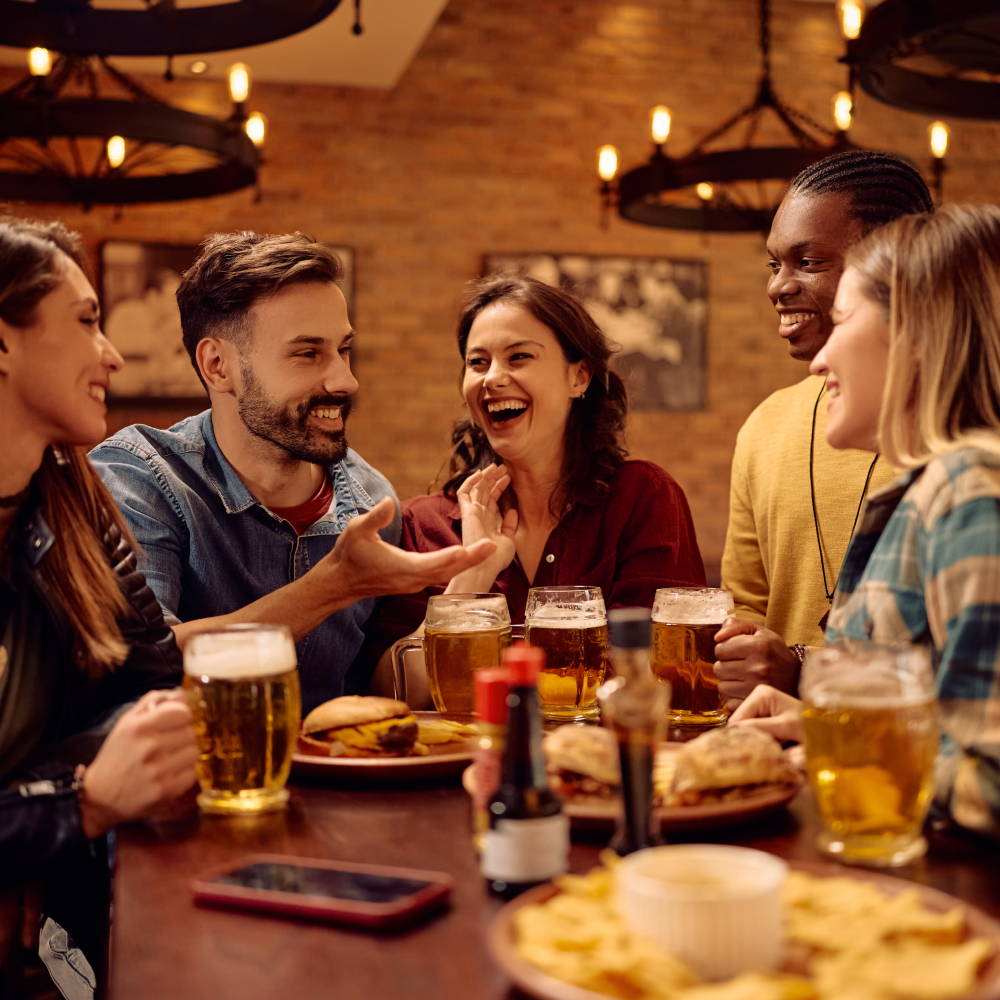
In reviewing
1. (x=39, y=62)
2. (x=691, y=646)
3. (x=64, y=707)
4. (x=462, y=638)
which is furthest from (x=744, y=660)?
(x=39, y=62)

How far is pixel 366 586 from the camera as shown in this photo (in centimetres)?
187

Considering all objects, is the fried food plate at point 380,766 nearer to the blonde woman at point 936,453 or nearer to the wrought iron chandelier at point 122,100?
the blonde woman at point 936,453

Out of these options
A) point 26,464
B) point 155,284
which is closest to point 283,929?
point 26,464

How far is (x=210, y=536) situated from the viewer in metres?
2.21

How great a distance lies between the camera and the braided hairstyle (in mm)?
2227

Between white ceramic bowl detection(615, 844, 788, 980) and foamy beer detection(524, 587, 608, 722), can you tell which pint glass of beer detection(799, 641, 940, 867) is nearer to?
white ceramic bowl detection(615, 844, 788, 980)

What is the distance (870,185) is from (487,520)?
41.1 inches

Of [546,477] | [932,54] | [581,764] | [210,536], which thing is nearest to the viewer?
[581,764]

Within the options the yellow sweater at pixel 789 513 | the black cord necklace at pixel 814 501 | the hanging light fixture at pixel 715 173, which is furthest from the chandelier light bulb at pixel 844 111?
the black cord necklace at pixel 814 501

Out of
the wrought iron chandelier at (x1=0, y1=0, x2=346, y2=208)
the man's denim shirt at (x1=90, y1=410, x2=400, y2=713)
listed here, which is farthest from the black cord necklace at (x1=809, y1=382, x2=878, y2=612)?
the wrought iron chandelier at (x1=0, y1=0, x2=346, y2=208)

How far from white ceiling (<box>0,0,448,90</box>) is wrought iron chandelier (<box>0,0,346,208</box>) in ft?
5.71

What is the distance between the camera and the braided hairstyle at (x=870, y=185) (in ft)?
7.30

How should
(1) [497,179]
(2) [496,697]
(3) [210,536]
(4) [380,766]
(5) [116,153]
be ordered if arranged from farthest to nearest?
(1) [497,179] → (5) [116,153] → (3) [210,536] → (4) [380,766] → (2) [496,697]

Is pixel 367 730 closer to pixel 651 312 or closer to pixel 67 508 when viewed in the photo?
pixel 67 508
